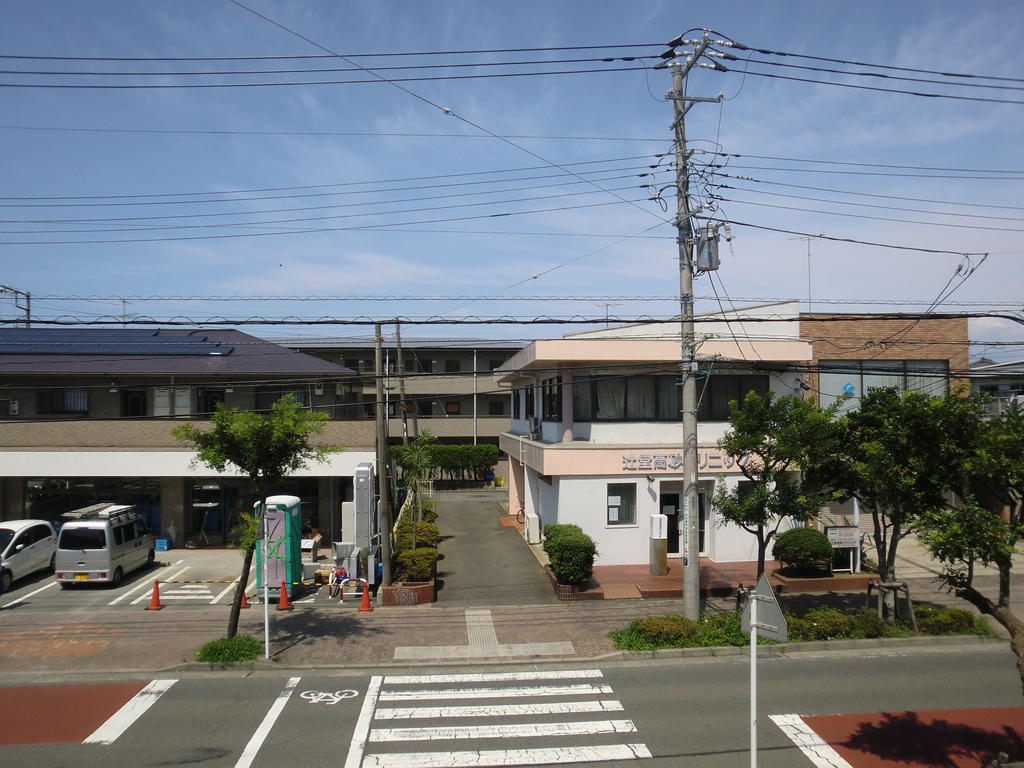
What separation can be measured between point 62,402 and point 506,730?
916 inches

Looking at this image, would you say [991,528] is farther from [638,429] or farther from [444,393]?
[444,393]

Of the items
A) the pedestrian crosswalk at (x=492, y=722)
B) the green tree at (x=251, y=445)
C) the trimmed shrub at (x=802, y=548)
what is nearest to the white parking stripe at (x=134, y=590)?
the green tree at (x=251, y=445)

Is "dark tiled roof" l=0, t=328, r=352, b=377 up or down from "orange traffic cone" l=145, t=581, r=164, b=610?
up

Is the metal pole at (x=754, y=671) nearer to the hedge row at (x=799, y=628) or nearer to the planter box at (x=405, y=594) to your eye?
the hedge row at (x=799, y=628)

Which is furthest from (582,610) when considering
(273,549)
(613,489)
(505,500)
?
(505,500)

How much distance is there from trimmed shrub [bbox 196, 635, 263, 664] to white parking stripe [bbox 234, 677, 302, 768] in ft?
4.06

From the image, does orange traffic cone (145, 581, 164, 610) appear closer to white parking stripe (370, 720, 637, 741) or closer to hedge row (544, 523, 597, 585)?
white parking stripe (370, 720, 637, 741)

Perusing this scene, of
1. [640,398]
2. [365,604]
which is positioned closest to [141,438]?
[365,604]

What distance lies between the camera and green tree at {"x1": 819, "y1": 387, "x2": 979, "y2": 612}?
12.4 metres

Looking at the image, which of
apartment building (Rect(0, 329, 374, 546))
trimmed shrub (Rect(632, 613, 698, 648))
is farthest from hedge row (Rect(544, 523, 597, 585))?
apartment building (Rect(0, 329, 374, 546))

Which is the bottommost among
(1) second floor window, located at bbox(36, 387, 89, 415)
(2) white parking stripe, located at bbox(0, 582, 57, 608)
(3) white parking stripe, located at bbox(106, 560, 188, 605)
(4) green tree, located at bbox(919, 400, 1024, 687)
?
(3) white parking stripe, located at bbox(106, 560, 188, 605)

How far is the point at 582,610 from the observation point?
1664 cm

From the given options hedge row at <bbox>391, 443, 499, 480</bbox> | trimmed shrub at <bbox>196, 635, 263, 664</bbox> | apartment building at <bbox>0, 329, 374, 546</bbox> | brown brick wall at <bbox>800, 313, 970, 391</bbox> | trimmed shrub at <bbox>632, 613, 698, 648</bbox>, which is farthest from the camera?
hedge row at <bbox>391, 443, 499, 480</bbox>

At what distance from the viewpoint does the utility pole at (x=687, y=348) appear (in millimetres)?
14117
